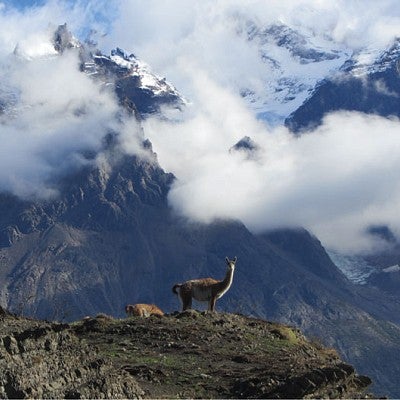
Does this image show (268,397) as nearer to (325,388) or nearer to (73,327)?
(325,388)

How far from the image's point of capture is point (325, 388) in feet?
115

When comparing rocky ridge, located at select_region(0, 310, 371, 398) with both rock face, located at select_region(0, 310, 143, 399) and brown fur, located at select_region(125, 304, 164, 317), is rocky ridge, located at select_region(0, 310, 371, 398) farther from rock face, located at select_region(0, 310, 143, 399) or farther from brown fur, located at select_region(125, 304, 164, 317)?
brown fur, located at select_region(125, 304, 164, 317)

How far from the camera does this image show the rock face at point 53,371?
96.0 ft

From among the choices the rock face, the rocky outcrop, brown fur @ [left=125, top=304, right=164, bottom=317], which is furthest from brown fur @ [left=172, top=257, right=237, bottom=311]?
the rock face

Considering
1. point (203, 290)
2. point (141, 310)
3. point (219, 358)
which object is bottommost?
point (219, 358)

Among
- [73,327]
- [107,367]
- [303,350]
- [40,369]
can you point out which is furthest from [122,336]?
[40,369]

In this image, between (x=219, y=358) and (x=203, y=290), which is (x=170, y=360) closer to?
(x=219, y=358)

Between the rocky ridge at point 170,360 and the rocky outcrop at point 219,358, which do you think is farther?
the rocky outcrop at point 219,358

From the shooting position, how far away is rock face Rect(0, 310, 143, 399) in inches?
1152

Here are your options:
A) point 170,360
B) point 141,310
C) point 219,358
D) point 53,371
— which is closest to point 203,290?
point 141,310

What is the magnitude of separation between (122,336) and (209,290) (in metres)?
12.1

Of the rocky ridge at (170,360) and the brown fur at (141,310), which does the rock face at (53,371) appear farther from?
the brown fur at (141,310)

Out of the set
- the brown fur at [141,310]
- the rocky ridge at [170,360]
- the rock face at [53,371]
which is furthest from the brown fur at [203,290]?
the rock face at [53,371]

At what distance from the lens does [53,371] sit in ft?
102
